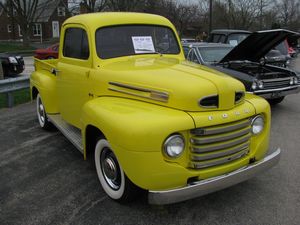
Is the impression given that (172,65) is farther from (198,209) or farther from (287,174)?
(287,174)

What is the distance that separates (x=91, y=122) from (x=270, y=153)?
6.55ft

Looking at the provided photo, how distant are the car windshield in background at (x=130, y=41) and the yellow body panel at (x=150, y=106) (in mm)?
82

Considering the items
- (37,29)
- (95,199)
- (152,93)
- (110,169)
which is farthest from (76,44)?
(37,29)

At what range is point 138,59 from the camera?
4.61 metres

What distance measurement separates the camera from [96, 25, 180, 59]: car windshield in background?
4578 millimetres

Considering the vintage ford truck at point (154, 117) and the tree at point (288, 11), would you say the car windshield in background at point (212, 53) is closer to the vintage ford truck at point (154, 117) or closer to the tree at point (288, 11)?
the vintage ford truck at point (154, 117)

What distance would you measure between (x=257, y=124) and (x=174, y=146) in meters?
1.17

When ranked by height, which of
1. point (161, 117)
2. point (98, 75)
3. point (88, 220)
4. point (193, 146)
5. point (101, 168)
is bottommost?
point (88, 220)

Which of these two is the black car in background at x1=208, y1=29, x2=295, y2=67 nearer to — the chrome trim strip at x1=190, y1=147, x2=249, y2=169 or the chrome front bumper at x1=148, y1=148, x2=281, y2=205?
the chrome trim strip at x1=190, y1=147, x2=249, y2=169

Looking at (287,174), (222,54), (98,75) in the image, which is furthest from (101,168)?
(222,54)

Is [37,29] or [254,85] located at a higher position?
[37,29]

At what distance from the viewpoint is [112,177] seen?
3822 millimetres

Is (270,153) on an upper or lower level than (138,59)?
lower

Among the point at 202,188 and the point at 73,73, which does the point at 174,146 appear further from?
the point at 73,73
